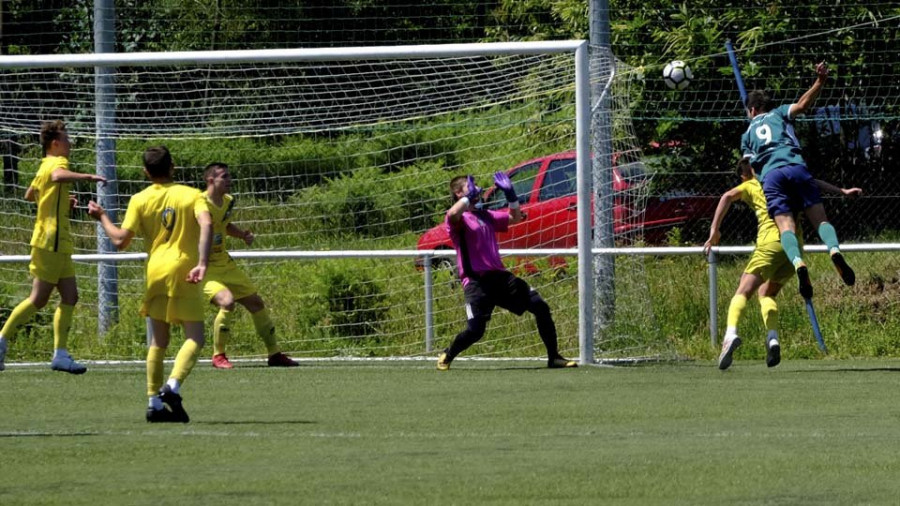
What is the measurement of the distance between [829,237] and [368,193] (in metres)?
6.00

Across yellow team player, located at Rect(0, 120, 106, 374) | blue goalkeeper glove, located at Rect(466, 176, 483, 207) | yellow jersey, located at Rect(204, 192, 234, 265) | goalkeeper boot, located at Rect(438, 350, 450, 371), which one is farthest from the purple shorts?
yellow team player, located at Rect(0, 120, 106, 374)

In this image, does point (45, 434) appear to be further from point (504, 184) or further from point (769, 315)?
Result: point (769, 315)

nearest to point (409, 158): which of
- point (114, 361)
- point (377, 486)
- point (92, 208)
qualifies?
point (114, 361)

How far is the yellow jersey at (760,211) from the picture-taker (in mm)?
13086

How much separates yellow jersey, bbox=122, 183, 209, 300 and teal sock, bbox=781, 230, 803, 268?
4831 millimetres

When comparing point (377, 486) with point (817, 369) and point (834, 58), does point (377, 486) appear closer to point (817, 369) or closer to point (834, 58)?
point (817, 369)

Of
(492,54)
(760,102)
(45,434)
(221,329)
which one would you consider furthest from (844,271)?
(45,434)

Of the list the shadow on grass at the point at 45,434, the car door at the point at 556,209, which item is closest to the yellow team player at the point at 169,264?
the shadow on grass at the point at 45,434

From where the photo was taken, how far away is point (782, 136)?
13.1 metres

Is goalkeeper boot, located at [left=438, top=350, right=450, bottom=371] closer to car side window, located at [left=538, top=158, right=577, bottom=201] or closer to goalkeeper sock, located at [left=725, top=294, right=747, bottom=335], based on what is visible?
car side window, located at [left=538, top=158, right=577, bottom=201]

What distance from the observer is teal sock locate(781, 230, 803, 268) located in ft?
40.8

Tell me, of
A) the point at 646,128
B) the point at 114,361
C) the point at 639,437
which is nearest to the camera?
the point at 639,437

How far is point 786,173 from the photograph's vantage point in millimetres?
12891

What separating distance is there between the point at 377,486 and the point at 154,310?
126 inches
